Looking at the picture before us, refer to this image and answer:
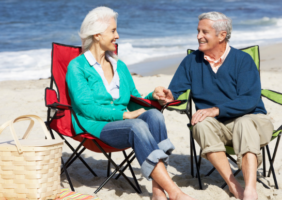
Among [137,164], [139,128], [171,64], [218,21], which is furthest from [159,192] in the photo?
[171,64]

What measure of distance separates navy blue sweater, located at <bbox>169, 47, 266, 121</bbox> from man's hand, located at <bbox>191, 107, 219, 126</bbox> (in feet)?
0.12

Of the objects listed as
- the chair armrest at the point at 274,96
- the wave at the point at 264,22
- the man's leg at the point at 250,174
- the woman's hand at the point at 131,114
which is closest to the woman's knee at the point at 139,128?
the woman's hand at the point at 131,114

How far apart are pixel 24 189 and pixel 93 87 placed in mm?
908

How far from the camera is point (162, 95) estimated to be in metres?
2.74

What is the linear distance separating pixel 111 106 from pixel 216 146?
82cm

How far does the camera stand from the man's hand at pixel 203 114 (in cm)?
257

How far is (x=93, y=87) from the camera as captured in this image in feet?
8.80

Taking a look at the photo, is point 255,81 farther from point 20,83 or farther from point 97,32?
point 20,83

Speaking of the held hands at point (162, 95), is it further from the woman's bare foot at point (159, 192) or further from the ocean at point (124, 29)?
the ocean at point (124, 29)

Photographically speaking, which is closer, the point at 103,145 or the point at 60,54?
the point at 103,145

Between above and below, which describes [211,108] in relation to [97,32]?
below

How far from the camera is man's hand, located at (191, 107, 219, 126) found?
257 centimetres

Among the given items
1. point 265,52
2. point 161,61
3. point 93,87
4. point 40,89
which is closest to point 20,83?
point 40,89

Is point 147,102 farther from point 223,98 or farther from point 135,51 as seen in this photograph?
point 135,51
